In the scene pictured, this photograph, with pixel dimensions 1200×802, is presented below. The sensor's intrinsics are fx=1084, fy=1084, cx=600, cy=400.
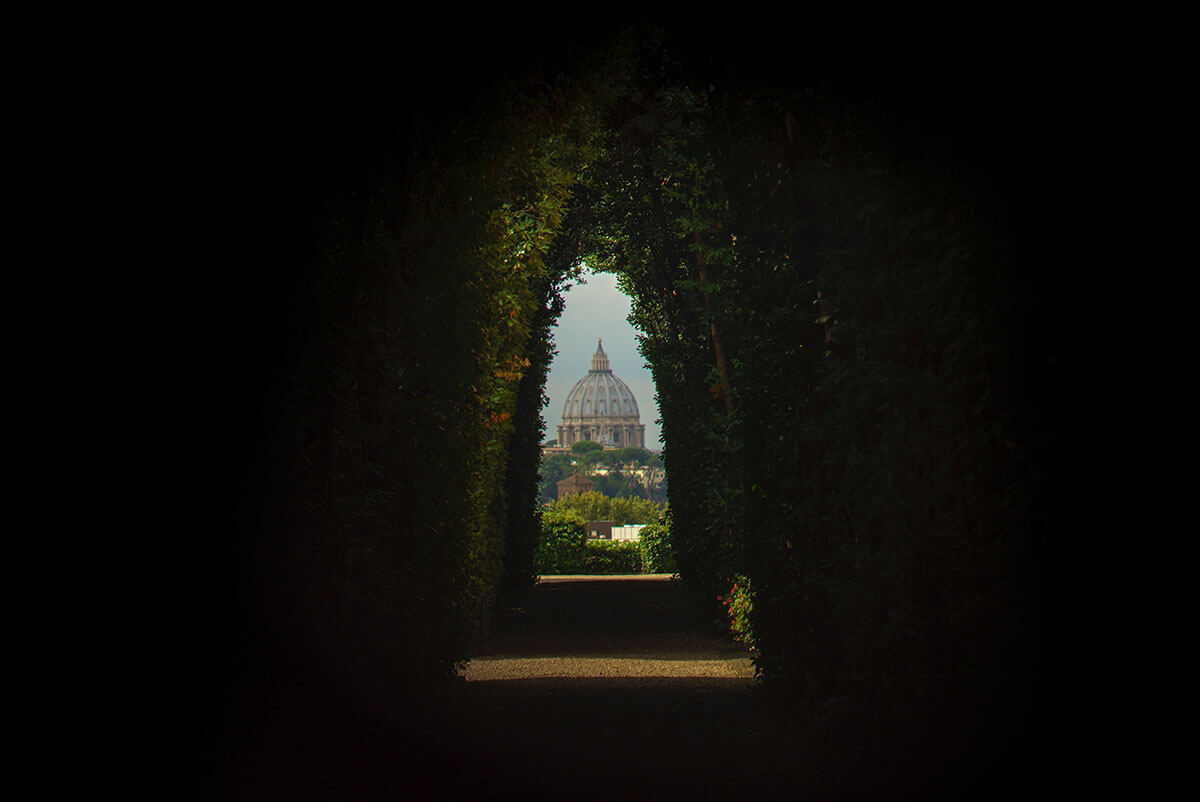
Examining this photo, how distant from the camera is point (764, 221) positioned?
9156mm

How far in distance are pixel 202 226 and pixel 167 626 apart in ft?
6.36

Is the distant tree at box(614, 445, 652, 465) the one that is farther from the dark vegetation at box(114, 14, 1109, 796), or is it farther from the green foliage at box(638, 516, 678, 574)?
the dark vegetation at box(114, 14, 1109, 796)

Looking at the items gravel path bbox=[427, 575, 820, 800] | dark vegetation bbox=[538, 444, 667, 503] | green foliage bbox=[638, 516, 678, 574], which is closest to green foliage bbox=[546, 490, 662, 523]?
green foliage bbox=[638, 516, 678, 574]

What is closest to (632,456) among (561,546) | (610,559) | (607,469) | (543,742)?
(607,469)

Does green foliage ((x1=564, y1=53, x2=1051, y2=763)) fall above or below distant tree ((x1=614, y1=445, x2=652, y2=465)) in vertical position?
below

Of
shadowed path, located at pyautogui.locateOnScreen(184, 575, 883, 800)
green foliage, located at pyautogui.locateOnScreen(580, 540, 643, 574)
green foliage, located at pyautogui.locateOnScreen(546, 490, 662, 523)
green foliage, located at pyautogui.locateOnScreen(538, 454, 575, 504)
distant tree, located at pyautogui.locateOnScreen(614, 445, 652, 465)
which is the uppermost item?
distant tree, located at pyautogui.locateOnScreen(614, 445, 652, 465)

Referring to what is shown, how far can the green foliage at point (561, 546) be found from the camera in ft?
141

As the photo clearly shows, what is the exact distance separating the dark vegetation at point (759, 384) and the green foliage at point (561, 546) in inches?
1284

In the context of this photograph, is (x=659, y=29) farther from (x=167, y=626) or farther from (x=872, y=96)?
(x=167, y=626)

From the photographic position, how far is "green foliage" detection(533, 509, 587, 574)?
141 feet

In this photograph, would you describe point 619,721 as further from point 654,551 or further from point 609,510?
point 609,510

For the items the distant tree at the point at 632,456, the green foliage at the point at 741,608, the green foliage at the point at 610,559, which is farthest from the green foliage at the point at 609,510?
the distant tree at the point at 632,456

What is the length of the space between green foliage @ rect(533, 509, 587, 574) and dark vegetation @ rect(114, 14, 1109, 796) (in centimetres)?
3262

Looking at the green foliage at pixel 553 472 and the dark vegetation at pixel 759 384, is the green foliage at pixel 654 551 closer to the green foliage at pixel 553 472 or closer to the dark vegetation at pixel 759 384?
the dark vegetation at pixel 759 384
